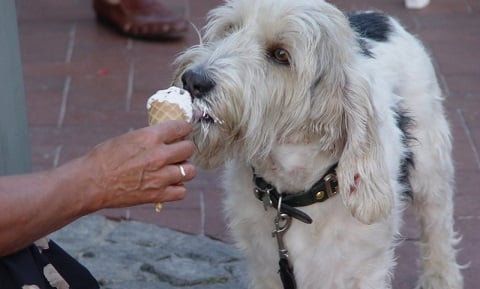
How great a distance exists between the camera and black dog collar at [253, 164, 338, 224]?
10.5 ft

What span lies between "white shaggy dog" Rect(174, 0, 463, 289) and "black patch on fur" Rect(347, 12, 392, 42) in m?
0.03

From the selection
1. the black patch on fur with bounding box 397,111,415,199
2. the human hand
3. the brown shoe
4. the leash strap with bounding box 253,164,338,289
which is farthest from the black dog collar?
the brown shoe

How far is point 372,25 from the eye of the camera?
3.86 m

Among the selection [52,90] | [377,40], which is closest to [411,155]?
[377,40]

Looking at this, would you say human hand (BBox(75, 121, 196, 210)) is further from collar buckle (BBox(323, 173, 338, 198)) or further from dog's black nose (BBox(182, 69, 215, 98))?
collar buckle (BBox(323, 173, 338, 198))

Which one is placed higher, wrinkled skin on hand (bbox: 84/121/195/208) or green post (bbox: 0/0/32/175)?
wrinkled skin on hand (bbox: 84/121/195/208)

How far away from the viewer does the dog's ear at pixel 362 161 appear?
301 centimetres

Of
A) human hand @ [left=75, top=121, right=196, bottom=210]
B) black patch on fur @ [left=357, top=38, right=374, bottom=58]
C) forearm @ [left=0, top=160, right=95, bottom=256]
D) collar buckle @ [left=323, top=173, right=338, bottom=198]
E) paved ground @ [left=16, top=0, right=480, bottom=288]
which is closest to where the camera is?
forearm @ [left=0, top=160, right=95, bottom=256]

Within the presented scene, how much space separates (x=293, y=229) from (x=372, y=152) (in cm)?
42

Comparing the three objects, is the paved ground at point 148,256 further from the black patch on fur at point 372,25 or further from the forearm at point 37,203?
the forearm at point 37,203

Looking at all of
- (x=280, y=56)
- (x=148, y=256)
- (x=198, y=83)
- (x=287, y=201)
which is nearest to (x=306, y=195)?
(x=287, y=201)

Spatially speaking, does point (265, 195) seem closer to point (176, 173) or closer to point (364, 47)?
point (364, 47)

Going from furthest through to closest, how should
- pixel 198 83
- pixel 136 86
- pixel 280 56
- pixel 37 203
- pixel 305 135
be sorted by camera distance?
pixel 136 86 → pixel 305 135 → pixel 280 56 → pixel 198 83 → pixel 37 203

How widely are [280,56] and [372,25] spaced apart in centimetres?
98
